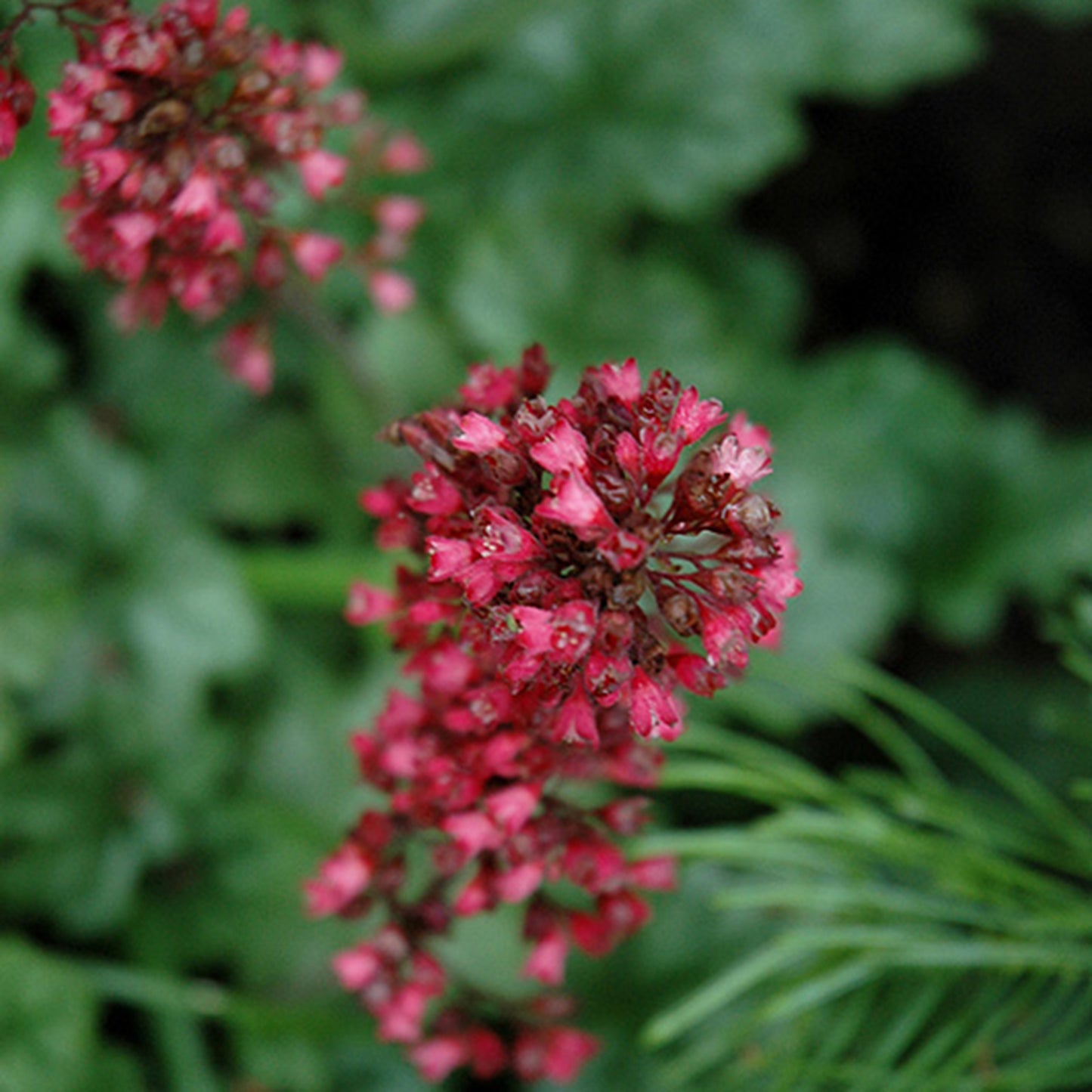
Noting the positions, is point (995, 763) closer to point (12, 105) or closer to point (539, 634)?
point (539, 634)

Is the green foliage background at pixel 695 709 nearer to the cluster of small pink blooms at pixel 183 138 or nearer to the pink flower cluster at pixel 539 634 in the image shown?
the pink flower cluster at pixel 539 634

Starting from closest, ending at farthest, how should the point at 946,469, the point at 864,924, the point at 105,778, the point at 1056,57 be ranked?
the point at 864,924
the point at 105,778
the point at 946,469
the point at 1056,57

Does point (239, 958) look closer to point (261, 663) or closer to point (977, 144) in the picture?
point (261, 663)

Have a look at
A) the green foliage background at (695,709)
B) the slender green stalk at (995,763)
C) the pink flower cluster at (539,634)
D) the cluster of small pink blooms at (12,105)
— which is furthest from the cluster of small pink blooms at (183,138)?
the slender green stalk at (995,763)

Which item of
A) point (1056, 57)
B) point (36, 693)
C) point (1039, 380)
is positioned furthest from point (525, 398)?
point (1056, 57)

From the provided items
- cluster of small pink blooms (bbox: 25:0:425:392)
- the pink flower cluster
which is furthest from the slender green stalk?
cluster of small pink blooms (bbox: 25:0:425:392)
